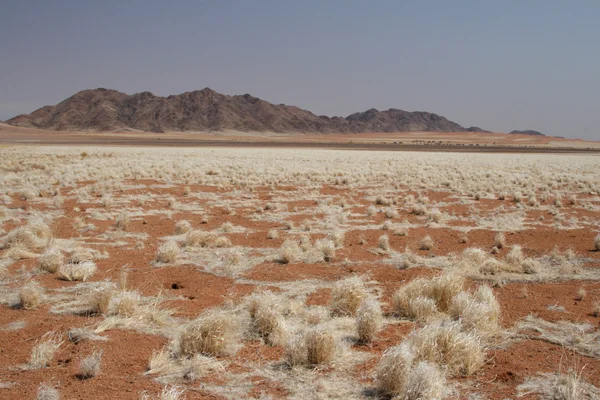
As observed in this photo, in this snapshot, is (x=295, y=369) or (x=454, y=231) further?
(x=454, y=231)

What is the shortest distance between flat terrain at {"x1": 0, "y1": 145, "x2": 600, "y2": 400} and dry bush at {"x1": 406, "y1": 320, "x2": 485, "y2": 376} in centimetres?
2

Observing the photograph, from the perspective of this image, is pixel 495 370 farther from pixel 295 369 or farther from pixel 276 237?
pixel 276 237

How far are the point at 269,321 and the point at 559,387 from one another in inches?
148

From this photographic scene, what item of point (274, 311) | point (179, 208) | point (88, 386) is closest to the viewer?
point (88, 386)

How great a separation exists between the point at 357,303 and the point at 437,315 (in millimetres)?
1291

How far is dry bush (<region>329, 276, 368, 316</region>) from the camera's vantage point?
26.2 feet

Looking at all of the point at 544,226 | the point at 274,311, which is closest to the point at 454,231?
the point at 544,226

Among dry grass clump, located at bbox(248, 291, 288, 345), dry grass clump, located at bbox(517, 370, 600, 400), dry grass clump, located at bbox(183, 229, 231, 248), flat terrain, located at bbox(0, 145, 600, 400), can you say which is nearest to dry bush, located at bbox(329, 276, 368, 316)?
flat terrain, located at bbox(0, 145, 600, 400)

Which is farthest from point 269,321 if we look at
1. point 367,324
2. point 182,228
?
point 182,228

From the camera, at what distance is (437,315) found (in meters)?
7.68

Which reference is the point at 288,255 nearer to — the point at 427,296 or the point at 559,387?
the point at 427,296

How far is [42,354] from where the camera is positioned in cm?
598

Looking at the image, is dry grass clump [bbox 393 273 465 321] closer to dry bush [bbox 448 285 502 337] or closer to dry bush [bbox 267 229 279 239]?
dry bush [bbox 448 285 502 337]

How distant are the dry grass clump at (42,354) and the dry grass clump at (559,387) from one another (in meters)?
5.63
